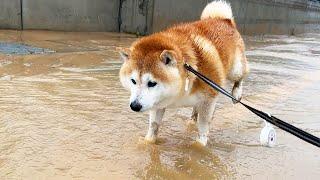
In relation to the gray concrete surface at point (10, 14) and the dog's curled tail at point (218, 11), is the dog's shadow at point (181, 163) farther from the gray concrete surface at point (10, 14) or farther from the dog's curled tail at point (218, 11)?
the gray concrete surface at point (10, 14)

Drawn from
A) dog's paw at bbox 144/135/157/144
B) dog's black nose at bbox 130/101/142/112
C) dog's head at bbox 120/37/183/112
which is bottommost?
dog's paw at bbox 144/135/157/144

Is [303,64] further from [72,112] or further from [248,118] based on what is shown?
[72,112]

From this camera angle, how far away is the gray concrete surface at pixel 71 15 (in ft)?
34.9

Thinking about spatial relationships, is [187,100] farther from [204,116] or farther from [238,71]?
[238,71]

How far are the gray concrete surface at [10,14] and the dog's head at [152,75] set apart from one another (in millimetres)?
7405

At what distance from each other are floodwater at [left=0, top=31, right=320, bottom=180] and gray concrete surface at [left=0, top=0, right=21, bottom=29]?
3.31 meters

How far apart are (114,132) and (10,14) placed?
23.3 feet

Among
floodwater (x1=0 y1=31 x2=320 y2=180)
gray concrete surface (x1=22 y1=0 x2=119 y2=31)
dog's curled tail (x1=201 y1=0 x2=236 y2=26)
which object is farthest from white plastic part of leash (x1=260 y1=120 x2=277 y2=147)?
gray concrete surface (x1=22 y1=0 x2=119 y2=31)

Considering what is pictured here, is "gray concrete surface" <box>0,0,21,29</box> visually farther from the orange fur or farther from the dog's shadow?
the dog's shadow

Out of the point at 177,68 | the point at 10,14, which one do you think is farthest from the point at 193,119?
the point at 10,14

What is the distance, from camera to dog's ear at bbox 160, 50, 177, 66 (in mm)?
3408

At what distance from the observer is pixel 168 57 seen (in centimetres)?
344

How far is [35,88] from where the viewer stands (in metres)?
5.38

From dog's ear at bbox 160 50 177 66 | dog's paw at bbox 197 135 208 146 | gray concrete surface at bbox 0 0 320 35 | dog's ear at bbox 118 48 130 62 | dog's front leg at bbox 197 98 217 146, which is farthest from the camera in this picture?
gray concrete surface at bbox 0 0 320 35
